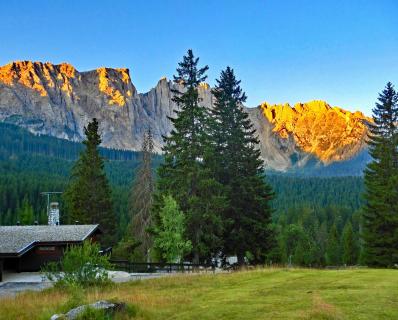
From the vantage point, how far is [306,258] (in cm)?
8238

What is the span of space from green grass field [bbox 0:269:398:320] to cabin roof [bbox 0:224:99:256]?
45.8 ft

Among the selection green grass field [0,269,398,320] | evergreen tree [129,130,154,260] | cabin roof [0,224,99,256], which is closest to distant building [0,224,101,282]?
cabin roof [0,224,99,256]

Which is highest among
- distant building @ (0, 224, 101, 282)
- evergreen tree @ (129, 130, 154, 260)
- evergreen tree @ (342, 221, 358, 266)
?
evergreen tree @ (129, 130, 154, 260)

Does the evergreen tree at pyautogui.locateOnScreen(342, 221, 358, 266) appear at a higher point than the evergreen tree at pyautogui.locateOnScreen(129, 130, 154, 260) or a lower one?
lower

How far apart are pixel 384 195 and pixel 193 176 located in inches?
701

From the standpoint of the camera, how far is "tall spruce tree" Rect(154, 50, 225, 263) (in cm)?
3662

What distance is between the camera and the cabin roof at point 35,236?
36062mm

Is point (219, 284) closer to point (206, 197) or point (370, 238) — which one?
point (206, 197)

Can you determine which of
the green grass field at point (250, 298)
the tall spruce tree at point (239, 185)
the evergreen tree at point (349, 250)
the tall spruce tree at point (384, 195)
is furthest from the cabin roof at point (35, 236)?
the evergreen tree at point (349, 250)

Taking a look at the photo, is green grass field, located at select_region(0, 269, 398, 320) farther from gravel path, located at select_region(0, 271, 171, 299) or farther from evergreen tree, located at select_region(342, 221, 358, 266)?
evergreen tree, located at select_region(342, 221, 358, 266)

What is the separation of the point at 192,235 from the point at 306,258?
5022 cm

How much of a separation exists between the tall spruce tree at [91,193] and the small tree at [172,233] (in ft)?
52.4

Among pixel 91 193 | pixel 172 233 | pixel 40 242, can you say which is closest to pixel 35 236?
pixel 40 242

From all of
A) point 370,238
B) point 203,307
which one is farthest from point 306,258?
point 203,307
